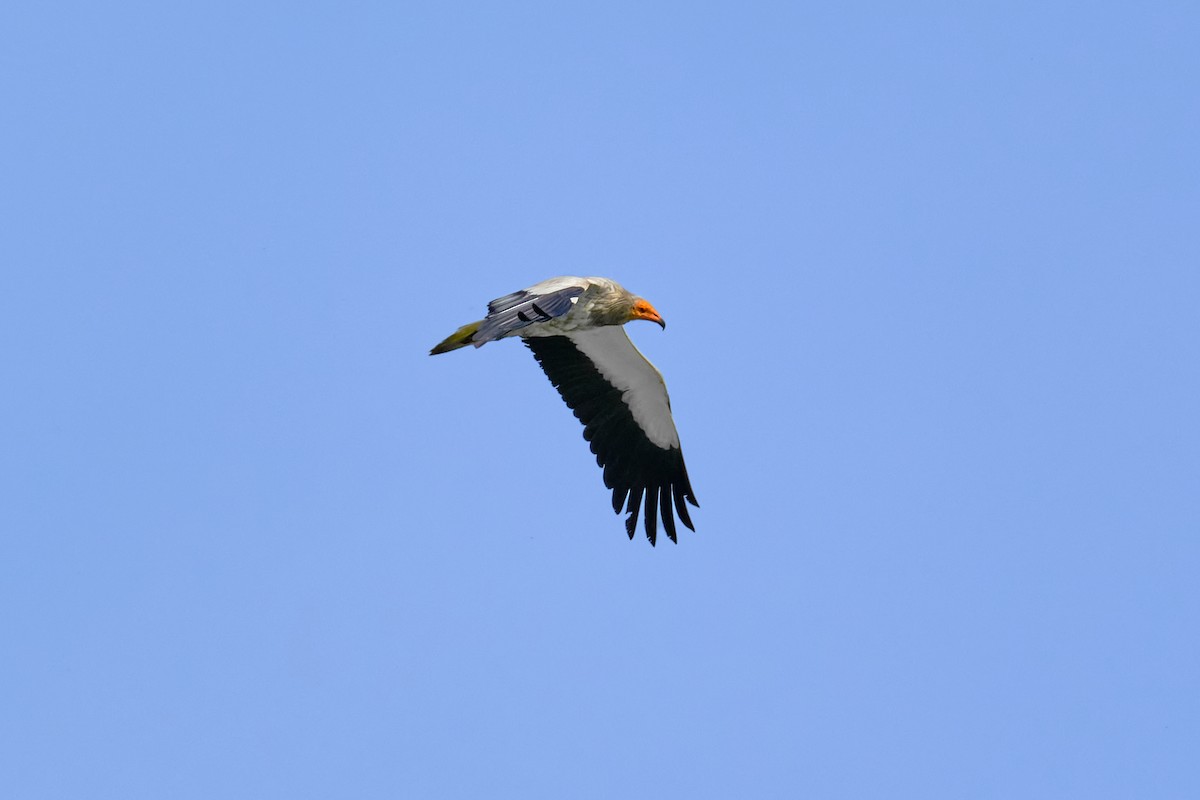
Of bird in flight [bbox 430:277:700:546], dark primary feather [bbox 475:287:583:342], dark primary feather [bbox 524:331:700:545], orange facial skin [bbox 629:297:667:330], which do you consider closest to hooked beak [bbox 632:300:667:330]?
orange facial skin [bbox 629:297:667:330]

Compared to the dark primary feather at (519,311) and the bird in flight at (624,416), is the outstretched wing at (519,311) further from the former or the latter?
the bird in flight at (624,416)

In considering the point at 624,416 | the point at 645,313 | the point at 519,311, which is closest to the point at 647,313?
the point at 645,313

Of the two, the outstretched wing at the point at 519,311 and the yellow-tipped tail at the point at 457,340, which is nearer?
the outstretched wing at the point at 519,311

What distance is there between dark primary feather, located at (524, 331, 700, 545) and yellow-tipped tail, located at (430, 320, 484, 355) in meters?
1.15

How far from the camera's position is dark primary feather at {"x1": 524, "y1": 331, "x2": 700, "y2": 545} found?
14016 mm

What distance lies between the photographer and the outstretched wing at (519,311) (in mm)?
10602

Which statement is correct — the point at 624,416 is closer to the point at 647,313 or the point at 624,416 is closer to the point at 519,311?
the point at 647,313

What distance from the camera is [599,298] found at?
505 inches

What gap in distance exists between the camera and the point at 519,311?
10.9m

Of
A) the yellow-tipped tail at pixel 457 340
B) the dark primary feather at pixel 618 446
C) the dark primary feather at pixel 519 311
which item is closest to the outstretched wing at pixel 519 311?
the dark primary feather at pixel 519 311

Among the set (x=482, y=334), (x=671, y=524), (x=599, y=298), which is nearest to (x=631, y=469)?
(x=671, y=524)

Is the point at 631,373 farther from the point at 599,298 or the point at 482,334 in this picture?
the point at 482,334

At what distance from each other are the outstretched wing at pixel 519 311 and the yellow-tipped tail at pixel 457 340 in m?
1.38

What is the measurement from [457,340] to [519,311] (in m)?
2.32
